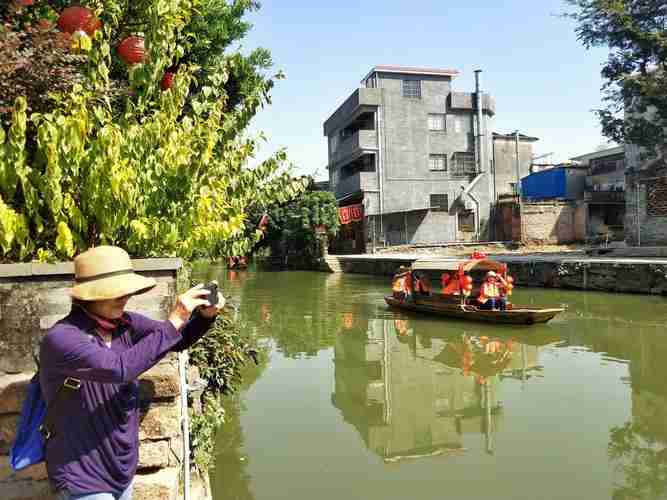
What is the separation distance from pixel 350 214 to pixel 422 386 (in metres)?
25.9

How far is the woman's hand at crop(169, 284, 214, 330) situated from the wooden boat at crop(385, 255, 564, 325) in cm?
1134

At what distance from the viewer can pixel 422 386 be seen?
29.5 ft

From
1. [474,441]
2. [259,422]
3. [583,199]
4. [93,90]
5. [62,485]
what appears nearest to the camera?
[62,485]

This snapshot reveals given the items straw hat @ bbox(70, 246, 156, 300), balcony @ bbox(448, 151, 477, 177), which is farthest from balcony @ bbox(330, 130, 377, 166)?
straw hat @ bbox(70, 246, 156, 300)

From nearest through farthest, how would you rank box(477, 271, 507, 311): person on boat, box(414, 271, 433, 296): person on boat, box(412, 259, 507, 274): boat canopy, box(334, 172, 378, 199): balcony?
box(477, 271, 507, 311): person on boat
box(412, 259, 507, 274): boat canopy
box(414, 271, 433, 296): person on boat
box(334, 172, 378, 199): balcony

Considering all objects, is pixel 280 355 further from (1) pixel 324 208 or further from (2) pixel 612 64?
(1) pixel 324 208

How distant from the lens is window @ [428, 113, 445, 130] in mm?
34688

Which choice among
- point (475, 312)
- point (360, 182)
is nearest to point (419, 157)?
A: point (360, 182)

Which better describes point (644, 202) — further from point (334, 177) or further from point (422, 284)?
point (334, 177)

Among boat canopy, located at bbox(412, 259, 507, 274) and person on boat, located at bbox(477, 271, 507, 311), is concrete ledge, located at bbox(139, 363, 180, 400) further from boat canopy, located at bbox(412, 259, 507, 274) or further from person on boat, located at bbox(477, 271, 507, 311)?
boat canopy, located at bbox(412, 259, 507, 274)

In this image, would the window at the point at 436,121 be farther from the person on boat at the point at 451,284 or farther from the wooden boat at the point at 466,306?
the person on boat at the point at 451,284

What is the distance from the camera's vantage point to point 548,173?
34.5 m

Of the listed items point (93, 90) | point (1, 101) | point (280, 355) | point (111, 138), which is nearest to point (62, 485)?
point (111, 138)

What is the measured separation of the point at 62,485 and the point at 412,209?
31994mm
